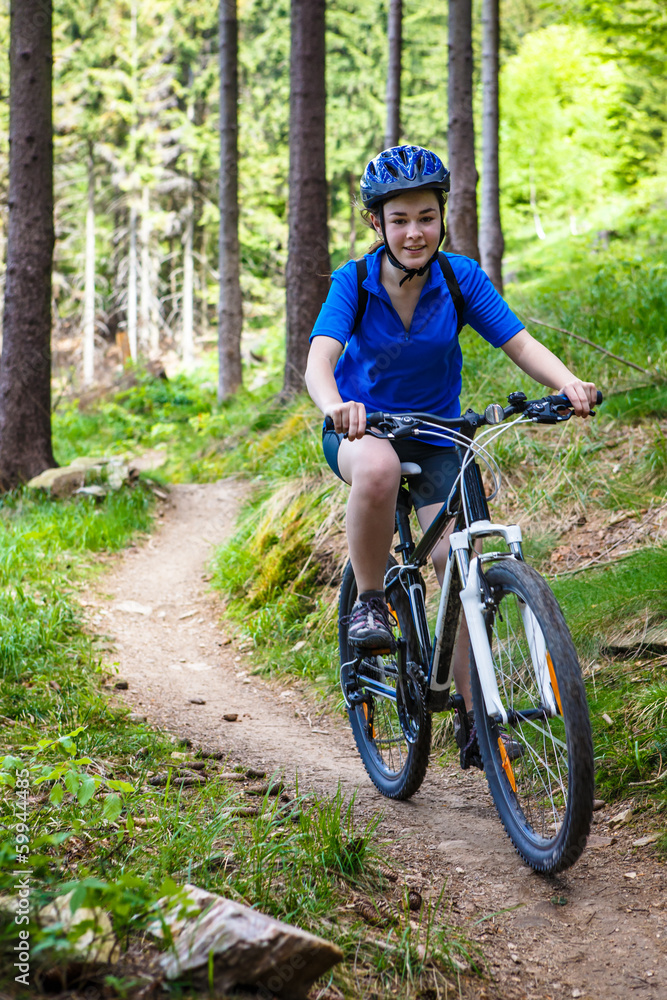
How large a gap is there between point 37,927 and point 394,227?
2420mm

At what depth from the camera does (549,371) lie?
2.80 metres

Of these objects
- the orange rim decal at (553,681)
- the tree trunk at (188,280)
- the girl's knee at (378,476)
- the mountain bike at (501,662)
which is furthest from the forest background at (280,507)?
the tree trunk at (188,280)

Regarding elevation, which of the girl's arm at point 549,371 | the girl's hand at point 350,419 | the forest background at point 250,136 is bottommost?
the girl's hand at point 350,419

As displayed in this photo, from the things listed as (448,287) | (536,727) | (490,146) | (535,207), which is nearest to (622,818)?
(536,727)

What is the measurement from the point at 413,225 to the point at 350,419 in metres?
0.89

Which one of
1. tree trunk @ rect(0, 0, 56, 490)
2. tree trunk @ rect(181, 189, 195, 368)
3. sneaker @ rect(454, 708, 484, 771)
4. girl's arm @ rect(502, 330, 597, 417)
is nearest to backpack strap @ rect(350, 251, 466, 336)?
girl's arm @ rect(502, 330, 597, 417)

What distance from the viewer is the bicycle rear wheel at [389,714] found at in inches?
121

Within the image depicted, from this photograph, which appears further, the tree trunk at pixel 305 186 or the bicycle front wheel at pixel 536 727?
the tree trunk at pixel 305 186

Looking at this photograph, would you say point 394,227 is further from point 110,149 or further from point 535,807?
point 110,149

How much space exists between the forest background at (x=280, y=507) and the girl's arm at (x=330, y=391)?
91 cm

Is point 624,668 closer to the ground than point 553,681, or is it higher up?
closer to the ground

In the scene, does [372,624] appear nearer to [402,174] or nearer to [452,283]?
[452,283]

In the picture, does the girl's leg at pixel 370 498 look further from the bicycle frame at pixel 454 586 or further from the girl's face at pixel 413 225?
the girl's face at pixel 413 225

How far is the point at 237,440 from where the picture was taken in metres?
11.3
